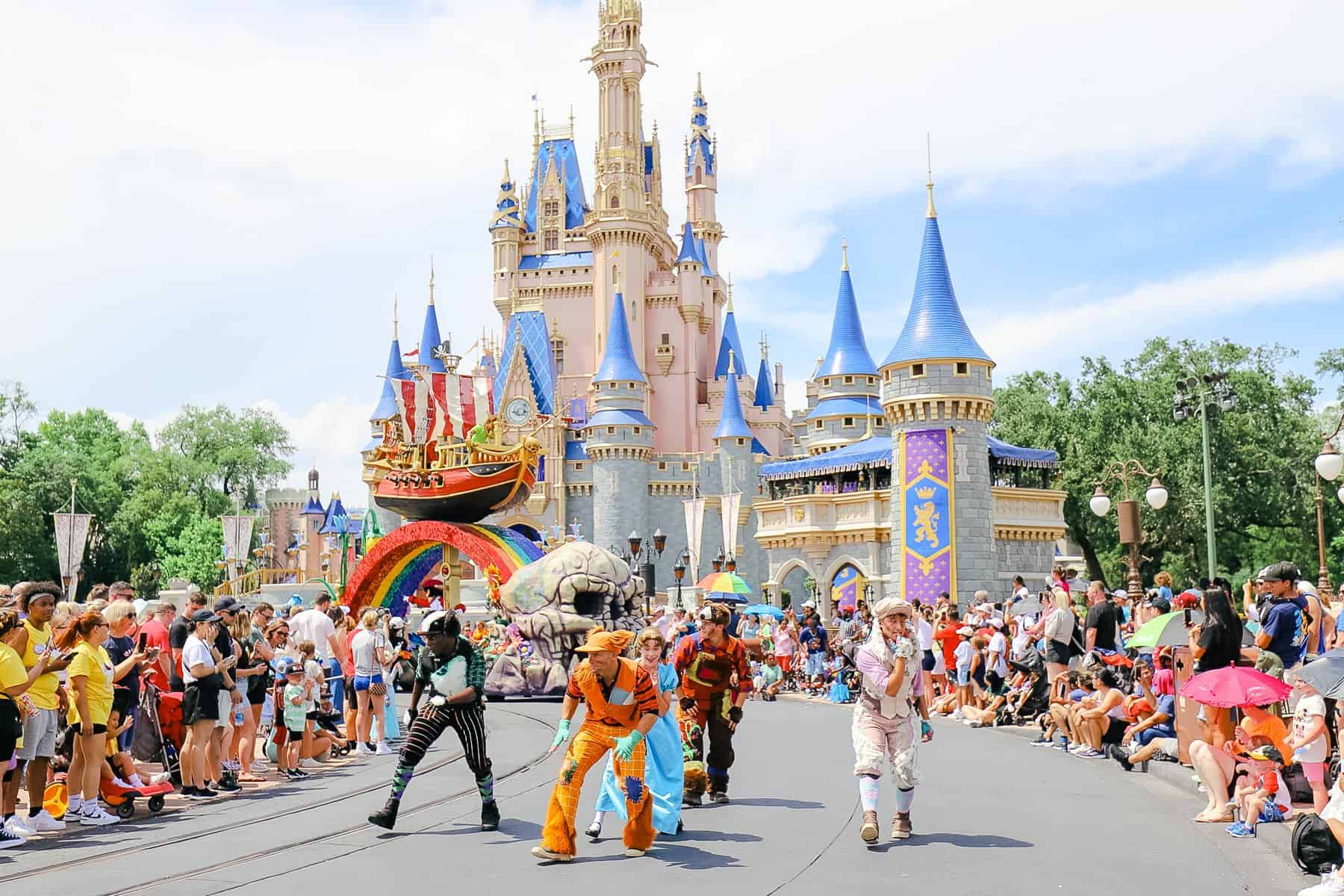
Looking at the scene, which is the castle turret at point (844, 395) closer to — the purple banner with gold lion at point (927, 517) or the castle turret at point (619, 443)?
the castle turret at point (619, 443)

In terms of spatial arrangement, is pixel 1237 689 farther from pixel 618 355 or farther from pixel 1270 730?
pixel 618 355

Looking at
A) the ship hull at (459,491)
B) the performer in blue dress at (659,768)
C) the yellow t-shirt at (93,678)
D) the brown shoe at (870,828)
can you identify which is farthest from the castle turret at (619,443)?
the brown shoe at (870,828)

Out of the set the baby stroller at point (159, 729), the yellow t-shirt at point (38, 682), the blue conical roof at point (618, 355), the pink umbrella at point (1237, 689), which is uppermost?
the blue conical roof at point (618, 355)

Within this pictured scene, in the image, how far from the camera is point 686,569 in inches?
2375

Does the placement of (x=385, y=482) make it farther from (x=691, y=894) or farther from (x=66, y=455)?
(x=66, y=455)

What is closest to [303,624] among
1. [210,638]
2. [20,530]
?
[210,638]

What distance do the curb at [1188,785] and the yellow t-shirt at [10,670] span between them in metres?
7.92

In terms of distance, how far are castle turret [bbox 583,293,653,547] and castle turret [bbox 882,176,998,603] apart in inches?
1238

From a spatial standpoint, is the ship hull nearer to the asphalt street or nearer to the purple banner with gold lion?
the purple banner with gold lion

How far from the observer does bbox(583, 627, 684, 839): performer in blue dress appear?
26.5 ft

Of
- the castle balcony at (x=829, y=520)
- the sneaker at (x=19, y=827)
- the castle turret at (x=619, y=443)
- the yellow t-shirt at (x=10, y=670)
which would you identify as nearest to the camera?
the yellow t-shirt at (x=10, y=670)

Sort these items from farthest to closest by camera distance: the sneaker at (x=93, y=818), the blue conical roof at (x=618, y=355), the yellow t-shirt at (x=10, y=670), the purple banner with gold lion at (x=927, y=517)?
the blue conical roof at (x=618, y=355), the purple banner with gold lion at (x=927, y=517), the sneaker at (x=93, y=818), the yellow t-shirt at (x=10, y=670)

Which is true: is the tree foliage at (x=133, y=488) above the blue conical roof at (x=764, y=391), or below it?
below

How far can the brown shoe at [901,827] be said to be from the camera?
809 centimetres
